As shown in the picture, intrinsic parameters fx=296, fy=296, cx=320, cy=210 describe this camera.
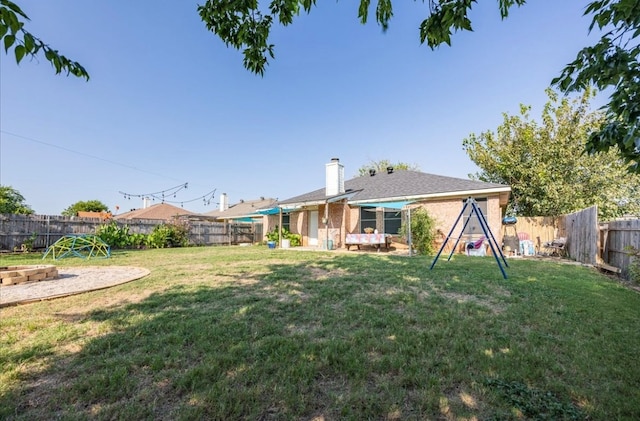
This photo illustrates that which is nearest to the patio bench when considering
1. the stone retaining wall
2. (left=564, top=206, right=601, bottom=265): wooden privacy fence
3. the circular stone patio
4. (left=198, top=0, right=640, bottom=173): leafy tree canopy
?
(left=564, top=206, right=601, bottom=265): wooden privacy fence

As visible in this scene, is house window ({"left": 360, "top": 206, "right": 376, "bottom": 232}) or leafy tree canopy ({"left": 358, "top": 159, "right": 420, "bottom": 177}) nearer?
house window ({"left": 360, "top": 206, "right": 376, "bottom": 232})

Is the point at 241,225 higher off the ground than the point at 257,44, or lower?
lower

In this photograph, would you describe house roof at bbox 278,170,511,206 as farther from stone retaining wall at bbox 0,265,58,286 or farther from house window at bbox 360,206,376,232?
stone retaining wall at bbox 0,265,58,286

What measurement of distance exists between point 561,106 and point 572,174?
413cm

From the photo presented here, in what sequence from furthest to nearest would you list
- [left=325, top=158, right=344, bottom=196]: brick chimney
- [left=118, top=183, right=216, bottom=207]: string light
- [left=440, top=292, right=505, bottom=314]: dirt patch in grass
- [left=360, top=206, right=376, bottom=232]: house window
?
[left=118, top=183, right=216, bottom=207]: string light → [left=325, top=158, right=344, bottom=196]: brick chimney → [left=360, top=206, right=376, bottom=232]: house window → [left=440, top=292, right=505, bottom=314]: dirt patch in grass

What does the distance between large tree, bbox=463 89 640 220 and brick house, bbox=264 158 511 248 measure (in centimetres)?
360

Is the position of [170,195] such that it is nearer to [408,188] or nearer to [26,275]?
[408,188]

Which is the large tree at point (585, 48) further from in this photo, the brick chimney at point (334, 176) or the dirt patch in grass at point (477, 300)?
the brick chimney at point (334, 176)

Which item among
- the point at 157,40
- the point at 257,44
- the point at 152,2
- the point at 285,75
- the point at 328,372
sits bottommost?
the point at 328,372

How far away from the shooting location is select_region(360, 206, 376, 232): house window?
16.8 metres

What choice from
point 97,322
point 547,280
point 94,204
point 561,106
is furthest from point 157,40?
point 94,204

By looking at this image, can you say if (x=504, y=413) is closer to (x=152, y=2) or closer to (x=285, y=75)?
(x=152, y=2)

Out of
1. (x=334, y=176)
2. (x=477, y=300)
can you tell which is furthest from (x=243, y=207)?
(x=477, y=300)

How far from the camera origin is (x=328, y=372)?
2.72 m
